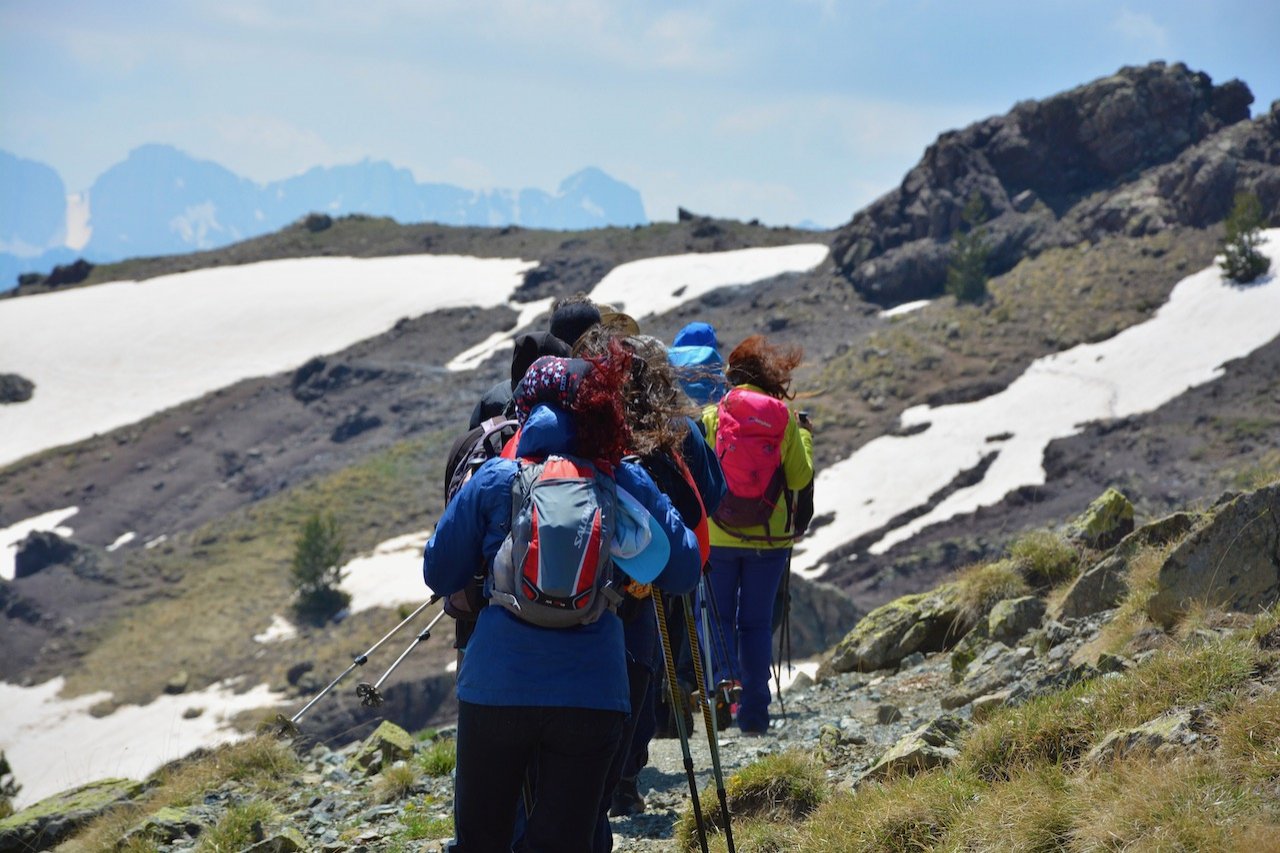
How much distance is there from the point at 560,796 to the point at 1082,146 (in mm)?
54935

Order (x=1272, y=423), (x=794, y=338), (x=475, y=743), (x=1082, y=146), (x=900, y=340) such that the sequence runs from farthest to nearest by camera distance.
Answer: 1. (x=1082, y=146)
2. (x=794, y=338)
3. (x=900, y=340)
4. (x=1272, y=423)
5. (x=475, y=743)

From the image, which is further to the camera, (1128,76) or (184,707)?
(1128,76)

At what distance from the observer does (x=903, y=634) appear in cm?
919

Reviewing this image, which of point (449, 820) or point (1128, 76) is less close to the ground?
point (1128, 76)

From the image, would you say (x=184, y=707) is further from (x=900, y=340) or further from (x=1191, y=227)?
(x=1191, y=227)

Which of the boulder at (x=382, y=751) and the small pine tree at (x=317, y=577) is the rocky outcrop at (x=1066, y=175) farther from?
the boulder at (x=382, y=751)

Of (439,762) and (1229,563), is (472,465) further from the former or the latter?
(1229,563)

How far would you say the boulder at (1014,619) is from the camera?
802cm

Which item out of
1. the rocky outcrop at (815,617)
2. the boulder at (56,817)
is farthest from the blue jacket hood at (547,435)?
the rocky outcrop at (815,617)

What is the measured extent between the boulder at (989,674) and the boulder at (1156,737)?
2.23 m

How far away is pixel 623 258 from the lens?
65.2 m

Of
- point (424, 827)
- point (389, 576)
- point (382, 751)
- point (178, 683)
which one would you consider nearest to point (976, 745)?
point (424, 827)

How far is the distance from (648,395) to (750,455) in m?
2.51

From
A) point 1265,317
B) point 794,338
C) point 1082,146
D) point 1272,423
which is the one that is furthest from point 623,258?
point 1272,423
